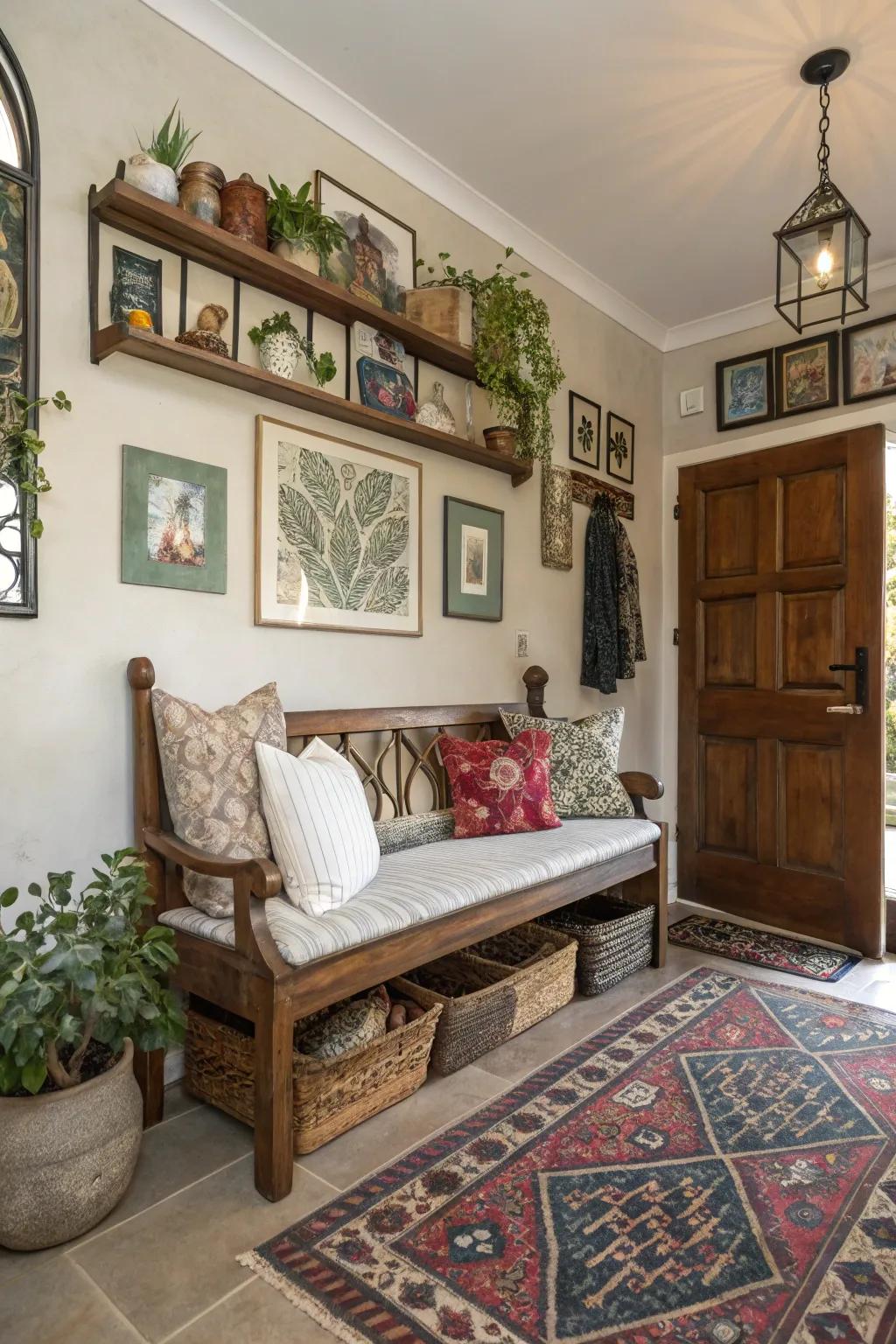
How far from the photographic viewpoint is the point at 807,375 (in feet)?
11.8

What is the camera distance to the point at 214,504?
2.17 metres

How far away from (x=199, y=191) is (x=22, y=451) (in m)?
0.84

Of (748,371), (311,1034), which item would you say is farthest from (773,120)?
(311,1034)

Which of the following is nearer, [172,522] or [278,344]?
[172,522]

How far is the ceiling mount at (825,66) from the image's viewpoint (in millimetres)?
2268

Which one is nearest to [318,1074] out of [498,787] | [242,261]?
[498,787]

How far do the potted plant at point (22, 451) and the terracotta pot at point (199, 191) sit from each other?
0.66 metres

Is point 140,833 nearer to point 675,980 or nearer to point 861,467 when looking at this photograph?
point 675,980

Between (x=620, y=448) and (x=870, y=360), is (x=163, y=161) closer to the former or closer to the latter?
(x=620, y=448)

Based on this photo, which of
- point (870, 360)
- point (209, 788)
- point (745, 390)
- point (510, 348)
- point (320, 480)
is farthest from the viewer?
point (745, 390)

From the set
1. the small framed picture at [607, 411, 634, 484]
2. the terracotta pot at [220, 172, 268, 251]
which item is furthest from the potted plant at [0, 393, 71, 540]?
the small framed picture at [607, 411, 634, 484]

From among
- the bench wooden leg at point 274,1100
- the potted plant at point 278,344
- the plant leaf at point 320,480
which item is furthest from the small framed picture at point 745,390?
the bench wooden leg at point 274,1100

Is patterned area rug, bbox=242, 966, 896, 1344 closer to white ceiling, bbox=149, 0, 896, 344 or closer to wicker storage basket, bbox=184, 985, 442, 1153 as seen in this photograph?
wicker storage basket, bbox=184, 985, 442, 1153

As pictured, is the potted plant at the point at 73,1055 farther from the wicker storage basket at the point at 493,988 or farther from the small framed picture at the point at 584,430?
the small framed picture at the point at 584,430
